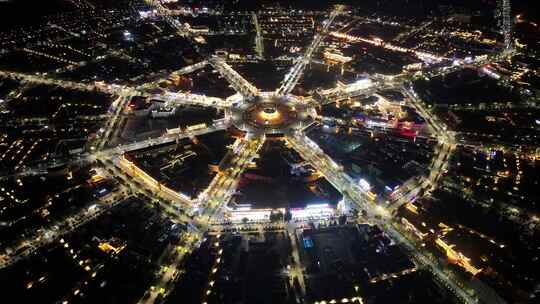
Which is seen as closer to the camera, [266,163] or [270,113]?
[266,163]

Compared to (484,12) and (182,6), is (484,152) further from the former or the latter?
(182,6)

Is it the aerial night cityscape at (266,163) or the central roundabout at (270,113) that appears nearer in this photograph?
the aerial night cityscape at (266,163)

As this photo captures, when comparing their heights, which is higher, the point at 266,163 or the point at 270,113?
the point at 270,113

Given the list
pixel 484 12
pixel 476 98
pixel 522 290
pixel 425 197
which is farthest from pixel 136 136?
pixel 484 12

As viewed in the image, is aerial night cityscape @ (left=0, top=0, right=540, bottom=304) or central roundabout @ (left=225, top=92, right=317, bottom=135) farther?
central roundabout @ (left=225, top=92, right=317, bottom=135)
